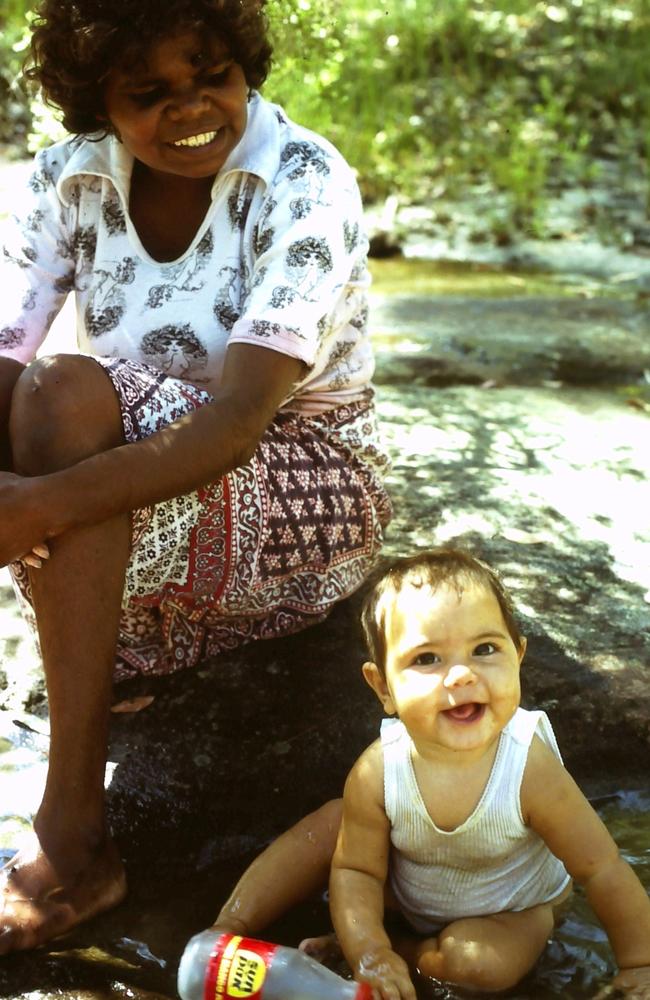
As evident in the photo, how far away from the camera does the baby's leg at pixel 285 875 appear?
2229 millimetres

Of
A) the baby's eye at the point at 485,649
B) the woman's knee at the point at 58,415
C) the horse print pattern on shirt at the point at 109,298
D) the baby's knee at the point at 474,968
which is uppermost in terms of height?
the horse print pattern on shirt at the point at 109,298

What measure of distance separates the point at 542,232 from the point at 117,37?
14.7 feet

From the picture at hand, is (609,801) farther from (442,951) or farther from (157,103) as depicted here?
(157,103)

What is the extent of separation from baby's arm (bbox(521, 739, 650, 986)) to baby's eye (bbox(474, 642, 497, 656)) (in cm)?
19

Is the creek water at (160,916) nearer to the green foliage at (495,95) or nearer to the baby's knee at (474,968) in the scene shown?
the baby's knee at (474,968)

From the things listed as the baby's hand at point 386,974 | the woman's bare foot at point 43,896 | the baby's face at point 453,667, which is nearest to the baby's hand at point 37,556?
the woman's bare foot at point 43,896

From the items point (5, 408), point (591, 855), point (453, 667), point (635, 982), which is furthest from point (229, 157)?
point (635, 982)

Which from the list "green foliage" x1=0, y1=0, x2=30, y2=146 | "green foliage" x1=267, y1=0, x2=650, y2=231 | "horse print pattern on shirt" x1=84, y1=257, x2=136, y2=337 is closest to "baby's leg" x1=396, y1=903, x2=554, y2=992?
"horse print pattern on shirt" x1=84, y1=257, x2=136, y2=337

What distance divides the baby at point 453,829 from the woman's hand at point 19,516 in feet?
1.82

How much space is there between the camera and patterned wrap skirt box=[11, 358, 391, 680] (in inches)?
93.4

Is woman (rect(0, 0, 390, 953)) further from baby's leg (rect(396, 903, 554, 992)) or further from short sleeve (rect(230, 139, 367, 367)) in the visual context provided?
baby's leg (rect(396, 903, 554, 992))

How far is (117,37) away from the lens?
238 centimetres

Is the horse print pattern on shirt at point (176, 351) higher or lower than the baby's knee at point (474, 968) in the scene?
higher

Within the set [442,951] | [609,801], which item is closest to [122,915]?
[442,951]
